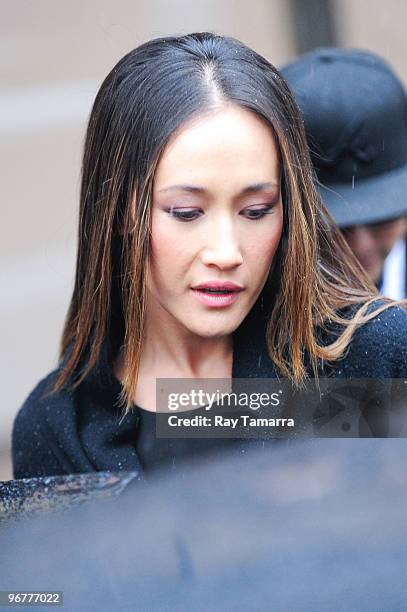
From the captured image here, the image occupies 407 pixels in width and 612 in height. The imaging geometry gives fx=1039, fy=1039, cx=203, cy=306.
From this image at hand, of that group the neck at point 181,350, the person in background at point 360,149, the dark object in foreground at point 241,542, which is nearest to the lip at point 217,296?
the neck at point 181,350

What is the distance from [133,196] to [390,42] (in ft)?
9.54

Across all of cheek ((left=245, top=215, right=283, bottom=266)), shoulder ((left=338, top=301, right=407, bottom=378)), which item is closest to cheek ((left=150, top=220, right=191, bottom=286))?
cheek ((left=245, top=215, right=283, bottom=266))

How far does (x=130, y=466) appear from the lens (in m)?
1.85

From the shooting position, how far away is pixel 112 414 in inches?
77.6

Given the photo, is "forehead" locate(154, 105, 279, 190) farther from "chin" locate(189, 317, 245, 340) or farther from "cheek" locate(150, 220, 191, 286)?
"chin" locate(189, 317, 245, 340)

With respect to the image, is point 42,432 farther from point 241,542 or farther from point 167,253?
point 241,542

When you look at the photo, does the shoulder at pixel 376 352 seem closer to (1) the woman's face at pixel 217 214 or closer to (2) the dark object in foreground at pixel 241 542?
(1) the woman's face at pixel 217 214

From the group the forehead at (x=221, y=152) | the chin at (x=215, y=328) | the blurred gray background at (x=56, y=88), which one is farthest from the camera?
the blurred gray background at (x=56, y=88)

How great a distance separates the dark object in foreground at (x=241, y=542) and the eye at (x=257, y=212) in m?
0.41

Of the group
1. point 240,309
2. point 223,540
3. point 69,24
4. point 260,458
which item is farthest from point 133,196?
point 69,24

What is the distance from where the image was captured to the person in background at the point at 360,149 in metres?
2.44

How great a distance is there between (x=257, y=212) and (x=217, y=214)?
7cm

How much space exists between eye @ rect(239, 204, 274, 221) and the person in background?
0.74 meters

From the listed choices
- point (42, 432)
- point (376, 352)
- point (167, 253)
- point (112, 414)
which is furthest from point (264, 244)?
point (42, 432)
